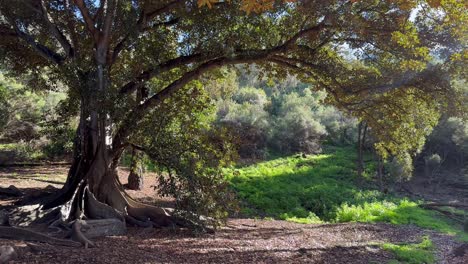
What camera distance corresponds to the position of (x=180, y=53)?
440 inches

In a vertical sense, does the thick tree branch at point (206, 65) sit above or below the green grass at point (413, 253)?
above

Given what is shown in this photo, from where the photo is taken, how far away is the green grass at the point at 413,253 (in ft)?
28.2

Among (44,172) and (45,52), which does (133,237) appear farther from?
(44,172)

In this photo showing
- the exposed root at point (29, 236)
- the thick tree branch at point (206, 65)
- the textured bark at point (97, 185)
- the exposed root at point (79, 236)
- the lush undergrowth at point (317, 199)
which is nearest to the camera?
the exposed root at point (29, 236)

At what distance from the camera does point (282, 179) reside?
2252cm

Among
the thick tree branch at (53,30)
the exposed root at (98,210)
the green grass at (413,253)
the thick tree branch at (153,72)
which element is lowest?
the green grass at (413,253)

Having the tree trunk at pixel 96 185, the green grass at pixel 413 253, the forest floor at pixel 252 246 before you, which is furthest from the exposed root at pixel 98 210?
the green grass at pixel 413 253

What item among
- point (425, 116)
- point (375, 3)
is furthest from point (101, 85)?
point (425, 116)

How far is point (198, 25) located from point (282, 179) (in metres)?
14.1

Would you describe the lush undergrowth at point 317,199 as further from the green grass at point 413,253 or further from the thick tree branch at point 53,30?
the thick tree branch at point 53,30

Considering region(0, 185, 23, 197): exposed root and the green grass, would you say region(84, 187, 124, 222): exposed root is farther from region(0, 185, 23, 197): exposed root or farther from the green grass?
the green grass

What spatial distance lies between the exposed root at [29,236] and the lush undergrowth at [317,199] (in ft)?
19.7

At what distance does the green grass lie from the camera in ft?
28.2

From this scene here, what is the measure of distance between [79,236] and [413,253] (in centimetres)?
701
